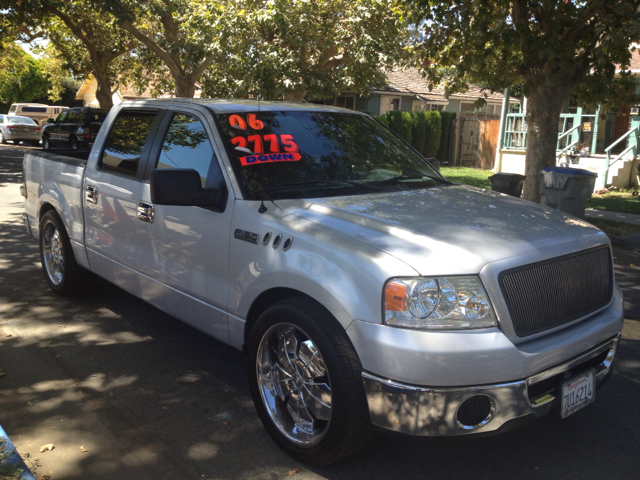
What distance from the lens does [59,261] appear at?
6.06 metres

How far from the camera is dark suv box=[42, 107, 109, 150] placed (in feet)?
74.5

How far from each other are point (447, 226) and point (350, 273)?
2.17 ft

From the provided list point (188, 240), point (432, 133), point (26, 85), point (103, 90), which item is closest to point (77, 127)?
point (103, 90)

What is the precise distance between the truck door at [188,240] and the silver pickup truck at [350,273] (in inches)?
0.5

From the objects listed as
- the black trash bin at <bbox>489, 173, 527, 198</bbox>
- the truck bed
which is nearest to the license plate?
the truck bed

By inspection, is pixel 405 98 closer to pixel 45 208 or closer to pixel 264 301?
pixel 45 208

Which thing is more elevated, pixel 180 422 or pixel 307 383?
pixel 307 383

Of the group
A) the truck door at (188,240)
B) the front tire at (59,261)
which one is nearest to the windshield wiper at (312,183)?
the truck door at (188,240)

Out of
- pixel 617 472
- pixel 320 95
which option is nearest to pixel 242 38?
pixel 320 95

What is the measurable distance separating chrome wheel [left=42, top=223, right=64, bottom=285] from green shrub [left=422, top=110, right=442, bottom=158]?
19377mm

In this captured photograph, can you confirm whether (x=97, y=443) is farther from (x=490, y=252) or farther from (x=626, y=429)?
(x=626, y=429)

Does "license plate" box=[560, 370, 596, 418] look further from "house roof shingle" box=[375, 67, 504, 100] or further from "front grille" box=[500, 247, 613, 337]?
"house roof shingle" box=[375, 67, 504, 100]

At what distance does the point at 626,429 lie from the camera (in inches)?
151

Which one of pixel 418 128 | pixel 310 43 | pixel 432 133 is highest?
pixel 310 43
